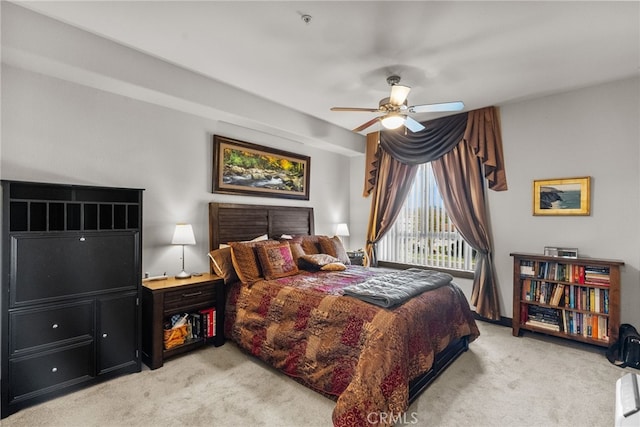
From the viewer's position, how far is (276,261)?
3.35 m

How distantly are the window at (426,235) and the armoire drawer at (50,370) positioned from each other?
419 centimetres

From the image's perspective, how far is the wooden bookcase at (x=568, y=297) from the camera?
9.91 ft

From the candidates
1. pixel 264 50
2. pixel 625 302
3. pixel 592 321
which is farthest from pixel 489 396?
pixel 264 50

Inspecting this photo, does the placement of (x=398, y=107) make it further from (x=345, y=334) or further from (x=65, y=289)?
(x=65, y=289)

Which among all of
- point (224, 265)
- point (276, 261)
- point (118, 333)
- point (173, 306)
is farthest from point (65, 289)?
point (276, 261)

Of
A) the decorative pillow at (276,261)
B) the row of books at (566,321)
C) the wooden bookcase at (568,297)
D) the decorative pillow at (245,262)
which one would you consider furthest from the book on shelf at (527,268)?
the decorative pillow at (245,262)

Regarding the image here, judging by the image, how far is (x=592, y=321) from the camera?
3162mm

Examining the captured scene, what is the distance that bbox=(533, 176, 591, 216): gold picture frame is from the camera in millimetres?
3367

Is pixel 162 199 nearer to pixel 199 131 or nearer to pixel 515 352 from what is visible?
pixel 199 131

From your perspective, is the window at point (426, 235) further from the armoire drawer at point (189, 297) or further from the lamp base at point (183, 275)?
the lamp base at point (183, 275)

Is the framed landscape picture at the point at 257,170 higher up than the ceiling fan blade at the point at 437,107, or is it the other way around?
the ceiling fan blade at the point at 437,107

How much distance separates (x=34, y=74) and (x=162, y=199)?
4.71 feet

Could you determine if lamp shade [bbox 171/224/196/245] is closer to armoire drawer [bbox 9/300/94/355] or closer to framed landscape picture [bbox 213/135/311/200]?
framed landscape picture [bbox 213/135/311/200]

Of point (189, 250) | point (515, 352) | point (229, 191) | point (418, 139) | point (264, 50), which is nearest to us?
point (264, 50)
